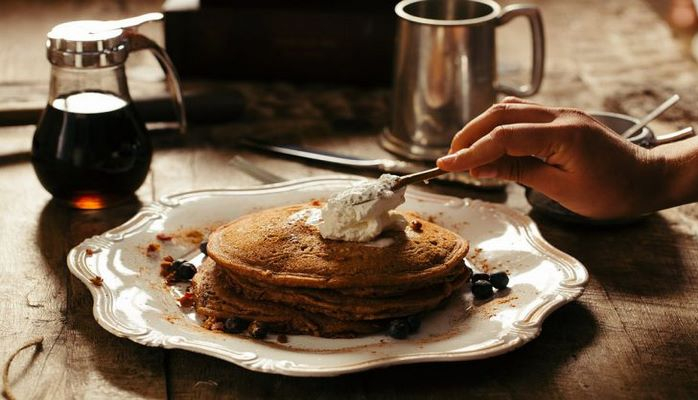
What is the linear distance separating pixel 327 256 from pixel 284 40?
3.94 ft

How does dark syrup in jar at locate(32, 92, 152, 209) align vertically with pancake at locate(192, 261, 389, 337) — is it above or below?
above

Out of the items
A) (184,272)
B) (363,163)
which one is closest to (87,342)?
(184,272)

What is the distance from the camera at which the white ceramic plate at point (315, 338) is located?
124cm

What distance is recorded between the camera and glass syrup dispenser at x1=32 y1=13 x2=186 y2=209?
5.49 ft

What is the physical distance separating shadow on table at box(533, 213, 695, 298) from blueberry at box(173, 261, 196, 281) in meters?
0.63

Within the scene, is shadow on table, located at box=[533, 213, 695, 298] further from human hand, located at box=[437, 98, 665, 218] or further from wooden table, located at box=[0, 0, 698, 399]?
human hand, located at box=[437, 98, 665, 218]

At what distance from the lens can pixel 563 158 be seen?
1.47 m

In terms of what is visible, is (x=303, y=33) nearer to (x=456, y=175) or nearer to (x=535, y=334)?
(x=456, y=175)

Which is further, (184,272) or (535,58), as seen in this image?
(535,58)

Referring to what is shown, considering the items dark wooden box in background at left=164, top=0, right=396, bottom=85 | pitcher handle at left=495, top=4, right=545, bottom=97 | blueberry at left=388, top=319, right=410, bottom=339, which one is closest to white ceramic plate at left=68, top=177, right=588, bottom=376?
blueberry at left=388, top=319, right=410, bottom=339

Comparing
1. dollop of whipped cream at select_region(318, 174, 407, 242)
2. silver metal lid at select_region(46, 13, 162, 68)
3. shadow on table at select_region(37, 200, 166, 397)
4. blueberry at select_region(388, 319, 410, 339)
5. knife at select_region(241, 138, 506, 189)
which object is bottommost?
shadow on table at select_region(37, 200, 166, 397)

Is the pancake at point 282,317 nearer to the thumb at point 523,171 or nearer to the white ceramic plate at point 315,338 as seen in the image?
the white ceramic plate at point 315,338

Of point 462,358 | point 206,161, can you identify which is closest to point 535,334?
point 462,358

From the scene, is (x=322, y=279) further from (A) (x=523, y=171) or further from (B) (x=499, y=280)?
(A) (x=523, y=171)
